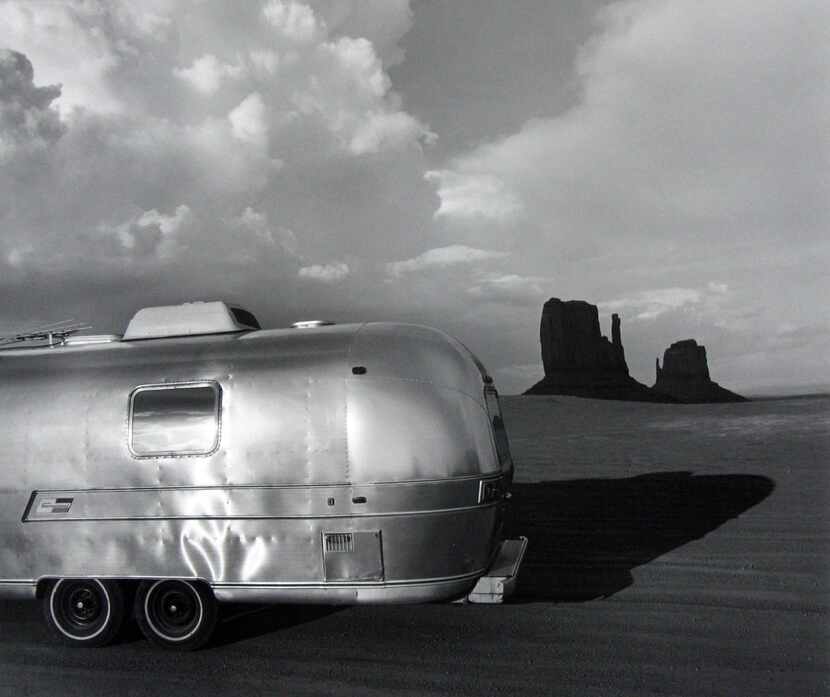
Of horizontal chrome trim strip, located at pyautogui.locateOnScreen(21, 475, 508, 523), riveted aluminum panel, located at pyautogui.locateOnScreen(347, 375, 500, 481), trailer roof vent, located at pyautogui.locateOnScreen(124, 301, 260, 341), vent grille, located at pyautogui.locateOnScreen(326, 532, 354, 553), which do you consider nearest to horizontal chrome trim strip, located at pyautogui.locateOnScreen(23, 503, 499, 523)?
horizontal chrome trim strip, located at pyautogui.locateOnScreen(21, 475, 508, 523)

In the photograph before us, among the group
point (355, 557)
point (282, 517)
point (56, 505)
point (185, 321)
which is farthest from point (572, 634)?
point (56, 505)

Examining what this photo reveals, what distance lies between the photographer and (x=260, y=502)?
6.99 metres

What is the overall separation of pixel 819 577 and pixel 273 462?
23.3 ft

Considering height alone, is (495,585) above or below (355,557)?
below

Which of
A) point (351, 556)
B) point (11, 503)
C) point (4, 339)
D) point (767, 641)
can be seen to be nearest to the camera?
point (351, 556)

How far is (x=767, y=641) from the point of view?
7234mm

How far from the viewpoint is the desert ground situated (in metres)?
6.45

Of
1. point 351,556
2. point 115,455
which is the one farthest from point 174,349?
point 351,556

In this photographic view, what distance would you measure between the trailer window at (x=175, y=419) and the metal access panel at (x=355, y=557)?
5.06 ft

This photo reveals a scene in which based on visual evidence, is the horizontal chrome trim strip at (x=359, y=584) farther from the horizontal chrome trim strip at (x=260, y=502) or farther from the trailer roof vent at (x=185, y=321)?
the trailer roof vent at (x=185, y=321)

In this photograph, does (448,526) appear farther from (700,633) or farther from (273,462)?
(700,633)

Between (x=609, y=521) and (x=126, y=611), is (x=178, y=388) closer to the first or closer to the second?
(x=126, y=611)

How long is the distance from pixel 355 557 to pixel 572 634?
2466 mm

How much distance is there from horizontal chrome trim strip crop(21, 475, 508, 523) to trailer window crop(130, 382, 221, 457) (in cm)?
40
